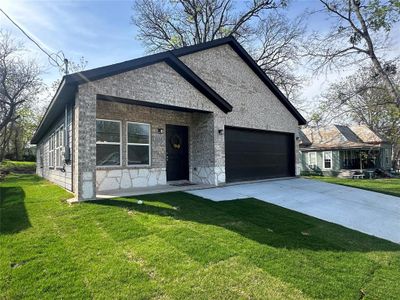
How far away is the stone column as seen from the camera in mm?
6957

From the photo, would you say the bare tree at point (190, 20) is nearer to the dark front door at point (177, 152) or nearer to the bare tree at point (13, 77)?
the bare tree at point (13, 77)

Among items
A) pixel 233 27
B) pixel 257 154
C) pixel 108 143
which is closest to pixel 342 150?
pixel 233 27

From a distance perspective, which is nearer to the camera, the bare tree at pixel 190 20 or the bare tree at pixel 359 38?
the bare tree at pixel 359 38

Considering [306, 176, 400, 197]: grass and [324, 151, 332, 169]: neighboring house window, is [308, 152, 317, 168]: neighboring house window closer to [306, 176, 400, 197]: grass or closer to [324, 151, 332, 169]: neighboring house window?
[324, 151, 332, 169]: neighboring house window

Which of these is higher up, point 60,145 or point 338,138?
point 338,138

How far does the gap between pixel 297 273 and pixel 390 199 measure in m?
8.55

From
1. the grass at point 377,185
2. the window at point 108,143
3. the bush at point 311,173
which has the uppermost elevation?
the window at point 108,143

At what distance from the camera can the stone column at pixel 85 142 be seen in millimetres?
6957

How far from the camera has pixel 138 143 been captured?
32.0ft

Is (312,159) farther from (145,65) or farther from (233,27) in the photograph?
(145,65)

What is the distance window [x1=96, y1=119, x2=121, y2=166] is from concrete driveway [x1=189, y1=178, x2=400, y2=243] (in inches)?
119

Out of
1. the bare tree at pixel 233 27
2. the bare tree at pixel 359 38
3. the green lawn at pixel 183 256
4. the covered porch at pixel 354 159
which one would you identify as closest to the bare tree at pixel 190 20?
the bare tree at pixel 233 27

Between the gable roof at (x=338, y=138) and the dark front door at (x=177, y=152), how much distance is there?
19.7 metres

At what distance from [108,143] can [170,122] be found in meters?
2.66
